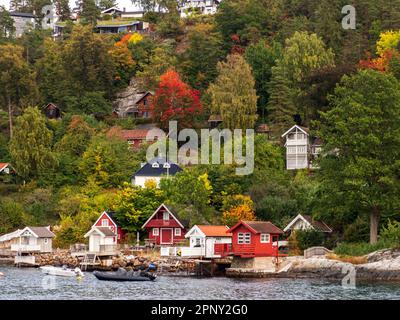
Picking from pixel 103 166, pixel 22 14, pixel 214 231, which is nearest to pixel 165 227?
pixel 214 231

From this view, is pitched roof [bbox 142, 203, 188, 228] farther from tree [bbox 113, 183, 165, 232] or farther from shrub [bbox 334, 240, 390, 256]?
shrub [bbox 334, 240, 390, 256]

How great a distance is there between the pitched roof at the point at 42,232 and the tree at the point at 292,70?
77.6ft

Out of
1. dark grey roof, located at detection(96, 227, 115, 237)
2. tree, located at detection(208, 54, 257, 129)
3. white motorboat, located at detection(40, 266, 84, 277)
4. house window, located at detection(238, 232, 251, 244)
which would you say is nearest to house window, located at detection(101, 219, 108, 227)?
dark grey roof, located at detection(96, 227, 115, 237)

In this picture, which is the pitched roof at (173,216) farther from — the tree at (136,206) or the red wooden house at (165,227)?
the tree at (136,206)

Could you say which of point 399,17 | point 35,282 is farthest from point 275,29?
point 35,282

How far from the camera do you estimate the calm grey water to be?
47000 mm

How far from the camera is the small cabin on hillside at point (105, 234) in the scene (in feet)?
224

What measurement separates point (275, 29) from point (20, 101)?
95.4 ft

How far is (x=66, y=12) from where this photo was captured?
137125 millimetres

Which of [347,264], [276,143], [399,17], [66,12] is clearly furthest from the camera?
[66,12]

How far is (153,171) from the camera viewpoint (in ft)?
256

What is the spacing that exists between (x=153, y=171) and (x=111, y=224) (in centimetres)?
851

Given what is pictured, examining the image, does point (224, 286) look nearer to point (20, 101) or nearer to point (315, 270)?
point (315, 270)

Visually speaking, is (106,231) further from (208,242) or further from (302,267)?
(302,267)
